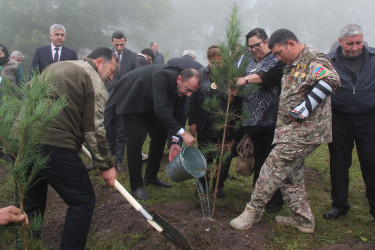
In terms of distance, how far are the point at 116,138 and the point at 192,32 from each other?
4558 cm

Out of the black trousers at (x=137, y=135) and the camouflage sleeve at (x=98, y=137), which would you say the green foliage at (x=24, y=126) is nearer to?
the camouflage sleeve at (x=98, y=137)

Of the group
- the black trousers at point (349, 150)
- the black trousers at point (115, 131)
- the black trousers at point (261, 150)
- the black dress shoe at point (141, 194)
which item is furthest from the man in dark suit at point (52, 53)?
the black trousers at point (349, 150)

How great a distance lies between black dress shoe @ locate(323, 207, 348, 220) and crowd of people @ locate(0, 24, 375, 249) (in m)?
0.01

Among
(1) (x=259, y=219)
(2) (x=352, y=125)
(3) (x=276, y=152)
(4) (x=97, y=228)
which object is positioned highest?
(2) (x=352, y=125)

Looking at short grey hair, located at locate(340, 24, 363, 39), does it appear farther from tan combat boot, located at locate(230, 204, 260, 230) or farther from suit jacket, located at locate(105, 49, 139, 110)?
suit jacket, located at locate(105, 49, 139, 110)

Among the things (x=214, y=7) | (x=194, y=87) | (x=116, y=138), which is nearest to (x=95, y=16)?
(x=116, y=138)

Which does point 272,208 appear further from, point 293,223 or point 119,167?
point 119,167

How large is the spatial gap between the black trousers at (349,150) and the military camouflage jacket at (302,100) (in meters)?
0.63

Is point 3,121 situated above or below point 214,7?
below

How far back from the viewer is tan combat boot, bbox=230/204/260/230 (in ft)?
11.0

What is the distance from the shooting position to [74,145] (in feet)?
8.79

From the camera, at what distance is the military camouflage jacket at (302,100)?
310 centimetres

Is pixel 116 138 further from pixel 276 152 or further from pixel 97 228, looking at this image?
pixel 276 152

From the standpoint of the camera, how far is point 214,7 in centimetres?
5272
